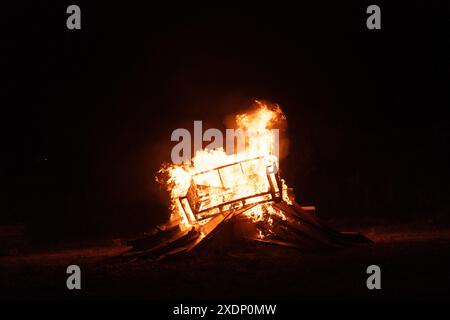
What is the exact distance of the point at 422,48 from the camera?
24.0m

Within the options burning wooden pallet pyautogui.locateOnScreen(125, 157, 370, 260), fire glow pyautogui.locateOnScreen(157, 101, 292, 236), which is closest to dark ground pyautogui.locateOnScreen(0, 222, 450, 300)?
burning wooden pallet pyautogui.locateOnScreen(125, 157, 370, 260)

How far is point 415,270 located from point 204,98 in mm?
13879

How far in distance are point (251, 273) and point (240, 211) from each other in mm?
3273

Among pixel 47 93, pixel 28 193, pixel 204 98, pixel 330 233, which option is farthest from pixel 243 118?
pixel 28 193

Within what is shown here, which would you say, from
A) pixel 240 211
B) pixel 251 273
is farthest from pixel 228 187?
pixel 251 273

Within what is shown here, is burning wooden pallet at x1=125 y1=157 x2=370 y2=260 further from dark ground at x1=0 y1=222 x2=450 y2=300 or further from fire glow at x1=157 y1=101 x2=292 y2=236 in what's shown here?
dark ground at x1=0 y1=222 x2=450 y2=300

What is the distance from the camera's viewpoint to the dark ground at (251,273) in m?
10.2

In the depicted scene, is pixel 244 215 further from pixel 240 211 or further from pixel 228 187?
pixel 228 187

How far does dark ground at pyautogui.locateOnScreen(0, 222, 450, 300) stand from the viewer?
33.4 feet

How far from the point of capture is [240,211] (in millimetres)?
15195

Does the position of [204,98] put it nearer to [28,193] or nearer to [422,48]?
[422,48]

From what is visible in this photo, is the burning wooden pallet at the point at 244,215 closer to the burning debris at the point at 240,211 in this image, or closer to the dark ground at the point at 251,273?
the burning debris at the point at 240,211

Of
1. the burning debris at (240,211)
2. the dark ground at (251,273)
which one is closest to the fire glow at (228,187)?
the burning debris at (240,211)

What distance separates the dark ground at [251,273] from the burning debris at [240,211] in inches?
18.6
